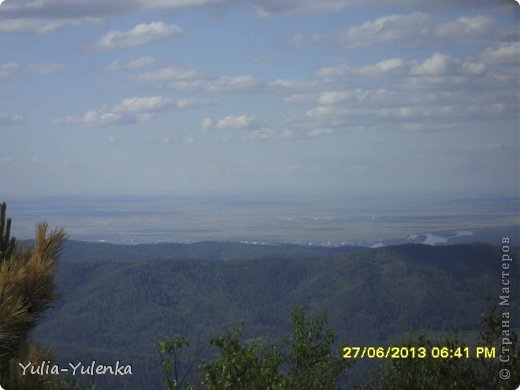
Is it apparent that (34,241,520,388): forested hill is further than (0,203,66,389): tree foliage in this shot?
Yes

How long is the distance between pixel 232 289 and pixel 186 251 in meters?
16.6

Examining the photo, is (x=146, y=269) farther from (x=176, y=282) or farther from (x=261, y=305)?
(x=261, y=305)

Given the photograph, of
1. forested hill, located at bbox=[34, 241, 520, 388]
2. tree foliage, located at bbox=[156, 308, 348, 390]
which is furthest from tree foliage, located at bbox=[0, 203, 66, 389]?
forested hill, located at bbox=[34, 241, 520, 388]

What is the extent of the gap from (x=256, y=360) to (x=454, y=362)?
2218 millimetres

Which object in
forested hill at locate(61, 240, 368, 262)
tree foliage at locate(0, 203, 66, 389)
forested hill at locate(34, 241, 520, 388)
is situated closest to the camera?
tree foliage at locate(0, 203, 66, 389)

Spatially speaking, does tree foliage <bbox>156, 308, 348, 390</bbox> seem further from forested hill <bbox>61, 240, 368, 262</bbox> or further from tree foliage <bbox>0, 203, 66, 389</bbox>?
forested hill <bbox>61, 240, 368, 262</bbox>

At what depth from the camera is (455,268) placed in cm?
5912

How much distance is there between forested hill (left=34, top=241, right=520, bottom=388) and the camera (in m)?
58.9

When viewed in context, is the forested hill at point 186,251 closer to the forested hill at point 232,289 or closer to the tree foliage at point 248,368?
the forested hill at point 232,289

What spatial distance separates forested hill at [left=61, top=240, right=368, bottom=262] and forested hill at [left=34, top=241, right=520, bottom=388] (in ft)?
0.83

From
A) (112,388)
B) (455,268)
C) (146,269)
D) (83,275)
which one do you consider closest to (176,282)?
(146,269)

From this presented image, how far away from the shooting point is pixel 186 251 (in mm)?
90562

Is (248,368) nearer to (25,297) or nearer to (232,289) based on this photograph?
(25,297)

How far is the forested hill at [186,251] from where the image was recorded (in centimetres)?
7675
